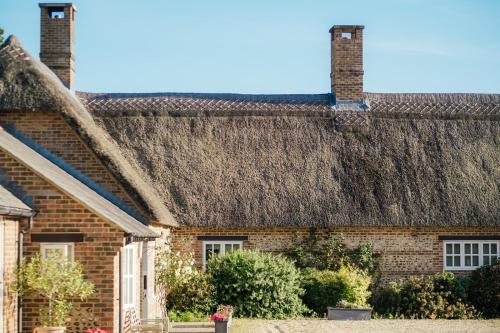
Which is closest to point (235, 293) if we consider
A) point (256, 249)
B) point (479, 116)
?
point (256, 249)

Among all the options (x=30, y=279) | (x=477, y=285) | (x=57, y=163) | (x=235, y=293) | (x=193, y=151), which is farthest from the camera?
(x=193, y=151)

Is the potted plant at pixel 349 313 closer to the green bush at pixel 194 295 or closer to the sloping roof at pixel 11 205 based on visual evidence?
the green bush at pixel 194 295

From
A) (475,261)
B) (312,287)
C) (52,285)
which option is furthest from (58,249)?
(475,261)

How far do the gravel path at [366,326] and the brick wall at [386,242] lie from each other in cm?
285

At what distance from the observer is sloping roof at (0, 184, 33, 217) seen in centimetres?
1283

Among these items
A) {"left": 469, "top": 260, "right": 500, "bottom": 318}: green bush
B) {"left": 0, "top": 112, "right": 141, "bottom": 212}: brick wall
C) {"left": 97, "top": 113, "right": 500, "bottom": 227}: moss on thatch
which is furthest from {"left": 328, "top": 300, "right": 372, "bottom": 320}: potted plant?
{"left": 0, "top": 112, "right": 141, "bottom": 212}: brick wall

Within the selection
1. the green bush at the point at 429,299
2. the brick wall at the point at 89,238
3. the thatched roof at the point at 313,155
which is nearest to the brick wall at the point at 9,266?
the brick wall at the point at 89,238

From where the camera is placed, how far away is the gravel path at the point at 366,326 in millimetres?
18188

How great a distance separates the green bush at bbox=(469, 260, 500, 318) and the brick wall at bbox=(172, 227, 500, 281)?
1.23m

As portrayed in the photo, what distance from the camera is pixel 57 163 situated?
18938 mm

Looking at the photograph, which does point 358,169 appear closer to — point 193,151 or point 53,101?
point 193,151

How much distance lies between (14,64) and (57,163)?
297 cm

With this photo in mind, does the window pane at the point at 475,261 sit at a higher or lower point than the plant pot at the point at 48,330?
higher

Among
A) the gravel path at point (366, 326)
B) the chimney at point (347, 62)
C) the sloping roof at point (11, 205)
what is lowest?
the gravel path at point (366, 326)
